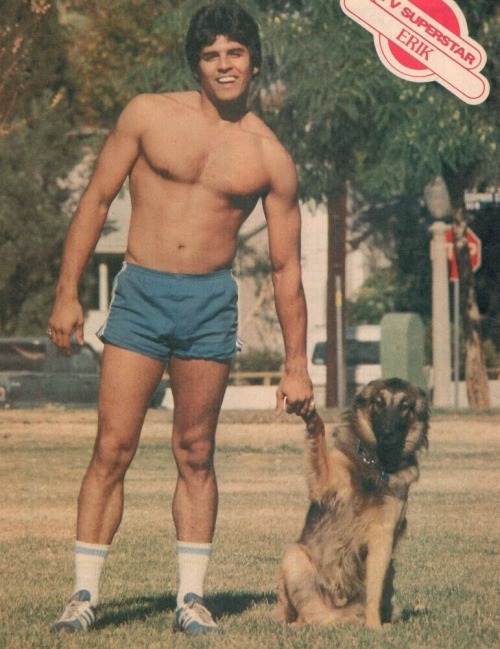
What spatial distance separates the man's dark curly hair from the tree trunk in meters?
17.8

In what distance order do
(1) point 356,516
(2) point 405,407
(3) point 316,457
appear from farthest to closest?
(2) point 405,407
(1) point 356,516
(3) point 316,457

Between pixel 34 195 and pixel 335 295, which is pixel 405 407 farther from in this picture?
pixel 34 195

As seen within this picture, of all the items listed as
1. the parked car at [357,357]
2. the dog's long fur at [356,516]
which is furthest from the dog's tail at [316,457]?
the parked car at [357,357]

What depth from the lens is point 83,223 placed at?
592cm

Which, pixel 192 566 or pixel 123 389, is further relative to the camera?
pixel 192 566

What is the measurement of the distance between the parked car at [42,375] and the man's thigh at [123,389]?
19.2 metres

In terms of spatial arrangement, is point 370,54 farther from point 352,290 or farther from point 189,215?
point 352,290

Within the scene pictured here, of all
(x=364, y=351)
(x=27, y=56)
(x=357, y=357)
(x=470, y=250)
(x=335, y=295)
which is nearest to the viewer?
(x=470, y=250)

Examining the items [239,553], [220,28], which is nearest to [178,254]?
[220,28]

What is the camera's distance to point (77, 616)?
19.2ft

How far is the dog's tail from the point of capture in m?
6.14

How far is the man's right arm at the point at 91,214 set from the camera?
5.84 m

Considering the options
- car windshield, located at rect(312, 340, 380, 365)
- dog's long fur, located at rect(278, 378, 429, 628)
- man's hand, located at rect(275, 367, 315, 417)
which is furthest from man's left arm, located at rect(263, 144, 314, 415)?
car windshield, located at rect(312, 340, 380, 365)

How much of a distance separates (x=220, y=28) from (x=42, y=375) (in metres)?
19.7
